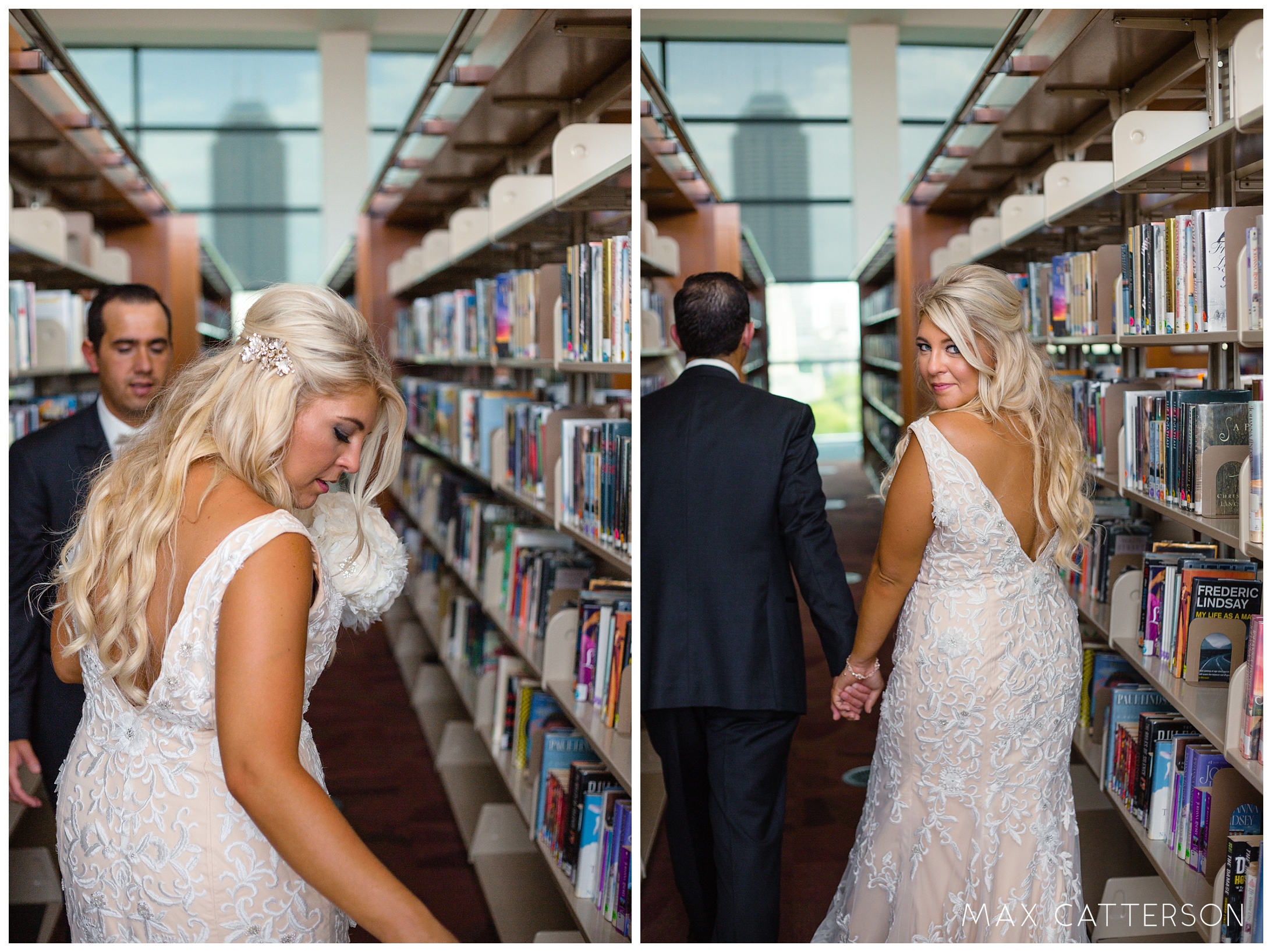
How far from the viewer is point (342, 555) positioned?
75.9 inches

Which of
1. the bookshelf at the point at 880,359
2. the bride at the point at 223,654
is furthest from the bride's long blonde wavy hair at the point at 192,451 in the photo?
the bookshelf at the point at 880,359

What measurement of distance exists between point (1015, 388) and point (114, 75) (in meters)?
12.9

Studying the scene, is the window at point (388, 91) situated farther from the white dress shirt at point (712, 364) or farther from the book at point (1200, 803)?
the book at point (1200, 803)

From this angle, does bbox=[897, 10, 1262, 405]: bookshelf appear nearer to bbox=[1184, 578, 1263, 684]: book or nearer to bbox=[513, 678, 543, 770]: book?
bbox=[1184, 578, 1263, 684]: book

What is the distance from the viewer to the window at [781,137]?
13.1m

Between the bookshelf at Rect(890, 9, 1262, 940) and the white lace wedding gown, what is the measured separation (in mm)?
300

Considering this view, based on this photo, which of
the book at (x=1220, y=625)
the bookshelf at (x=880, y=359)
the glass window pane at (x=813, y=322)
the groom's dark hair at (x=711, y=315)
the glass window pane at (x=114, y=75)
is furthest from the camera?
the glass window pane at (x=813, y=322)

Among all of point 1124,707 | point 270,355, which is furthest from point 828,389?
point 270,355

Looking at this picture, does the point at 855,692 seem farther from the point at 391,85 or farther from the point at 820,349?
the point at 820,349

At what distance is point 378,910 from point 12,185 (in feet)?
15.8

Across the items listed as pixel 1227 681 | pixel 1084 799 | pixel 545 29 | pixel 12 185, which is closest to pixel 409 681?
pixel 12 185

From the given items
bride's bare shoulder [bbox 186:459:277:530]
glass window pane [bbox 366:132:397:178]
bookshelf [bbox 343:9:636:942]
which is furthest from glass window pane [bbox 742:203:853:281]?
bride's bare shoulder [bbox 186:459:277:530]

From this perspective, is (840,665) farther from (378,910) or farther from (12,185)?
(12,185)

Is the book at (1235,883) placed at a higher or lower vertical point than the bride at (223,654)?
lower
